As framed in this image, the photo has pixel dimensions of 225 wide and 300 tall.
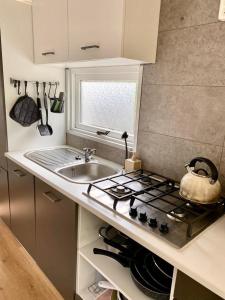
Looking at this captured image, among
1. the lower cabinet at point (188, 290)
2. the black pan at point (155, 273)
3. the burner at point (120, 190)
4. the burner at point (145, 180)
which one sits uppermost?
the burner at point (120, 190)

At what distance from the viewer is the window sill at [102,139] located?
1.72 meters

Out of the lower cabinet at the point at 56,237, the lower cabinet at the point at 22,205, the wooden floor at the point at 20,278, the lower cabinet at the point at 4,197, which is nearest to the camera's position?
the lower cabinet at the point at 56,237

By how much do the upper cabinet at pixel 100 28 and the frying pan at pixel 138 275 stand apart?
998mm

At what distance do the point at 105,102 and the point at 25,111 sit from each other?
0.65 m

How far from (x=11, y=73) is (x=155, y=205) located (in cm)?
147

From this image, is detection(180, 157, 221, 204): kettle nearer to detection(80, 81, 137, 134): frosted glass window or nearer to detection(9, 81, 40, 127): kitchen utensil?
detection(80, 81, 137, 134): frosted glass window

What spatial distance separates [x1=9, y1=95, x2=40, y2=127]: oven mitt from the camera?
179 centimetres

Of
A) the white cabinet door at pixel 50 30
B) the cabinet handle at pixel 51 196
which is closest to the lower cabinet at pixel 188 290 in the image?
the cabinet handle at pixel 51 196

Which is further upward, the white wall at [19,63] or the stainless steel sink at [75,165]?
the white wall at [19,63]

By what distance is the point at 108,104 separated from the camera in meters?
1.90

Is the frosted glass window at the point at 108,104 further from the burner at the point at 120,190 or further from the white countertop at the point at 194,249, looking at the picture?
the white countertop at the point at 194,249

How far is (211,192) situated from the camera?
103cm

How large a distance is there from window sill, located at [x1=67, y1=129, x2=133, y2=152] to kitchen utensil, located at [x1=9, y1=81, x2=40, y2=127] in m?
0.39

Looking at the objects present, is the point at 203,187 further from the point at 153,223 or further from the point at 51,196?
the point at 51,196
